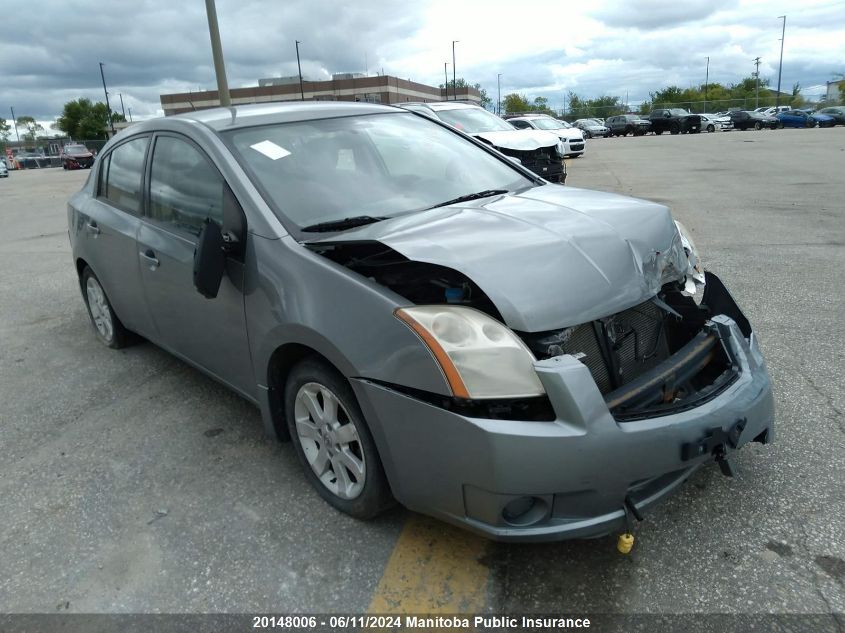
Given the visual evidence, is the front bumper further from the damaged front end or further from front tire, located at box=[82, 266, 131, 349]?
front tire, located at box=[82, 266, 131, 349]

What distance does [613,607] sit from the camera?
2139mm

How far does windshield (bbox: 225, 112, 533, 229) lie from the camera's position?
2.96 m

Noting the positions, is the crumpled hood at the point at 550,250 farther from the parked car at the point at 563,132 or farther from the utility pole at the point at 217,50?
the parked car at the point at 563,132

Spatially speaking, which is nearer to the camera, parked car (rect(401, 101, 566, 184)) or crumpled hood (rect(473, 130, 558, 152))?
parked car (rect(401, 101, 566, 184))

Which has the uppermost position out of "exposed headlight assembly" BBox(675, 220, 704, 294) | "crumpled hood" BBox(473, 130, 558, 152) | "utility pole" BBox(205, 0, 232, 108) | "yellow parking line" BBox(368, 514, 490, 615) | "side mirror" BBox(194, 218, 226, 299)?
"utility pole" BBox(205, 0, 232, 108)

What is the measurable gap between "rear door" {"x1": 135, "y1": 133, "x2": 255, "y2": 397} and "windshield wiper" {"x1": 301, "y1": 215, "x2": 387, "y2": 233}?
350 millimetres

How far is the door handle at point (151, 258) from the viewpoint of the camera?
3.51 metres

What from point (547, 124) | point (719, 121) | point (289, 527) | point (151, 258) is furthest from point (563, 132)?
point (719, 121)

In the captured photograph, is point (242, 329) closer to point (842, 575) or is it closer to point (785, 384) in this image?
point (842, 575)

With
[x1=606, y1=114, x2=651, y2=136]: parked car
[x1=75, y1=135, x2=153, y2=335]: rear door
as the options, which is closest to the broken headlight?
[x1=75, y1=135, x2=153, y2=335]: rear door

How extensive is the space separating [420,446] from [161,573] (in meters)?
1.12

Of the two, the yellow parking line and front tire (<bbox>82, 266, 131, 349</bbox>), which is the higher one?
front tire (<bbox>82, 266, 131, 349</bbox>)

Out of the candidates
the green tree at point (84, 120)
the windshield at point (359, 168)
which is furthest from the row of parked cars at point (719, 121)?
the green tree at point (84, 120)

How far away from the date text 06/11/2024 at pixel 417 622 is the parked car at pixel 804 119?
51195 millimetres
